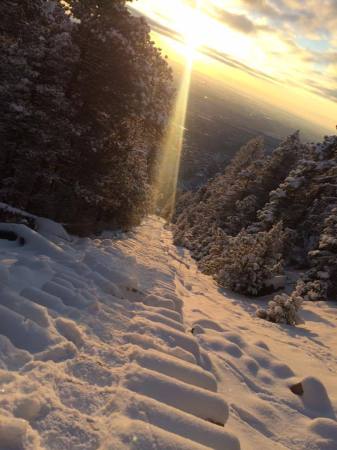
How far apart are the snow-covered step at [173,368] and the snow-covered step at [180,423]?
921mm

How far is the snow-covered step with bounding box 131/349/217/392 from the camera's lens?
223 inches

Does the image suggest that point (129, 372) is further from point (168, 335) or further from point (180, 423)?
point (168, 335)

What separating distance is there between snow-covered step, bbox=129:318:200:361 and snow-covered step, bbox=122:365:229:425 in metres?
1.56

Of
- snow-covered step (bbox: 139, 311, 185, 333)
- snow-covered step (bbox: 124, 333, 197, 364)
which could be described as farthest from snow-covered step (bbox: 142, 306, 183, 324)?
snow-covered step (bbox: 124, 333, 197, 364)

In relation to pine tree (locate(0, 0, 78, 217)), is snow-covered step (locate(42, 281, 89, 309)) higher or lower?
lower

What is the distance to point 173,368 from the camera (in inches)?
225

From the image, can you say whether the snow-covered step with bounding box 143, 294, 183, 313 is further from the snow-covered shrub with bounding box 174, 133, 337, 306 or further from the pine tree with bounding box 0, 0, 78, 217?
the pine tree with bounding box 0, 0, 78, 217

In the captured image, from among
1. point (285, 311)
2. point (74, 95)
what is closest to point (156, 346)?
point (285, 311)

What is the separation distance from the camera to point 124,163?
715 inches

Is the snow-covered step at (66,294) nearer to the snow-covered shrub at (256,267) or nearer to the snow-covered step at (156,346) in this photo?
the snow-covered step at (156,346)

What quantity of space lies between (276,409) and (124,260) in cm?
671

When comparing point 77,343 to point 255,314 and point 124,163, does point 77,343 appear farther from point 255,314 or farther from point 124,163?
point 124,163

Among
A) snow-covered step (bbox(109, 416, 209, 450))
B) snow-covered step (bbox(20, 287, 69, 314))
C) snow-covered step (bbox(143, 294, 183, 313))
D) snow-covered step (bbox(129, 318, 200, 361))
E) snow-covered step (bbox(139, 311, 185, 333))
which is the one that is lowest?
snow-covered step (bbox(143, 294, 183, 313))

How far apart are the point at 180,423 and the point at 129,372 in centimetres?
108
